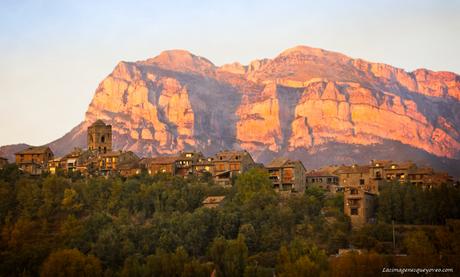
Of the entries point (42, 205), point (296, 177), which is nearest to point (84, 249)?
point (42, 205)

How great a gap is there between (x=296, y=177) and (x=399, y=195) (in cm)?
2547

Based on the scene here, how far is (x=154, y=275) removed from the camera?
293 feet

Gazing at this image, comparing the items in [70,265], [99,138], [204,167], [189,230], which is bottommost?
[70,265]

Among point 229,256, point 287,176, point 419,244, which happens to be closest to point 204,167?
point 287,176

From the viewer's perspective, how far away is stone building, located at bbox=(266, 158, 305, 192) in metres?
128

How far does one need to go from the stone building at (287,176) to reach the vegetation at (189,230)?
8299 millimetres

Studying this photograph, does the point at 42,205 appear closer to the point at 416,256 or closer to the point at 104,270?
the point at 104,270

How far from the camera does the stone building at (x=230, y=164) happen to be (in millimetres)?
134750

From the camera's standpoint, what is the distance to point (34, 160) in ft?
482

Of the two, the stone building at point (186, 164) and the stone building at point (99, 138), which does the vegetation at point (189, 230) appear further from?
the stone building at point (99, 138)

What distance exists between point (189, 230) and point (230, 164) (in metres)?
35.4

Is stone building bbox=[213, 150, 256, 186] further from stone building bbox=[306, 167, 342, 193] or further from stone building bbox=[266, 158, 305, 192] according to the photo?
stone building bbox=[306, 167, 342, 193]

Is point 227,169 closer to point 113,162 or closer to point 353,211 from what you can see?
point 113,162

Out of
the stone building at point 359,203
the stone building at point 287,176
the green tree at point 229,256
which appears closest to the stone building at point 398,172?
the stone building at point 359,203
